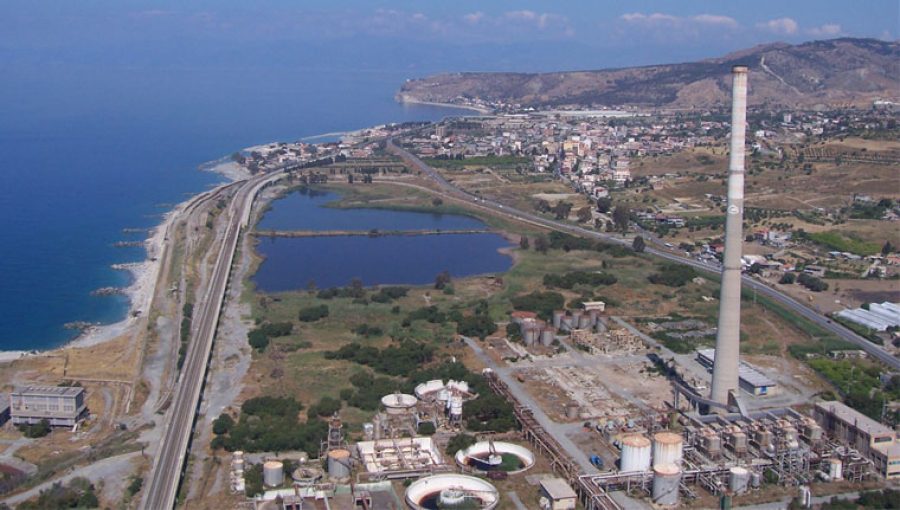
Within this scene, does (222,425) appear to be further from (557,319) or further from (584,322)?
(584,322)

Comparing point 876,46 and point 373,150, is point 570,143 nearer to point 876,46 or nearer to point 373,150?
point 373,150

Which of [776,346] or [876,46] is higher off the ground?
[876,46]

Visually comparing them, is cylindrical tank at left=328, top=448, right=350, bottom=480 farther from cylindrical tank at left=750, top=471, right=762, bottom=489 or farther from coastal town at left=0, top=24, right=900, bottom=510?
cylindrical tank at left=750, top=471, right=762, bottom=489

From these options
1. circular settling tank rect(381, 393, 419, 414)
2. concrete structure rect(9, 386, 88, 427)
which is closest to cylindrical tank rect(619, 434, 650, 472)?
circular settling tank rect(381, 393, 419, 414)

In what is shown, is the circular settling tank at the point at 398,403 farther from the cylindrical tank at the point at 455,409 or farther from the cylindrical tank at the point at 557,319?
the cylindrical tank at the point at 557,319

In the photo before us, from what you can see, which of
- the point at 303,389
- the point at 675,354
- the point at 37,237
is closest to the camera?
the point at 303,389

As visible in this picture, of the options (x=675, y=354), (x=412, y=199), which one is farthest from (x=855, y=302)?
(x=412, y=199)
